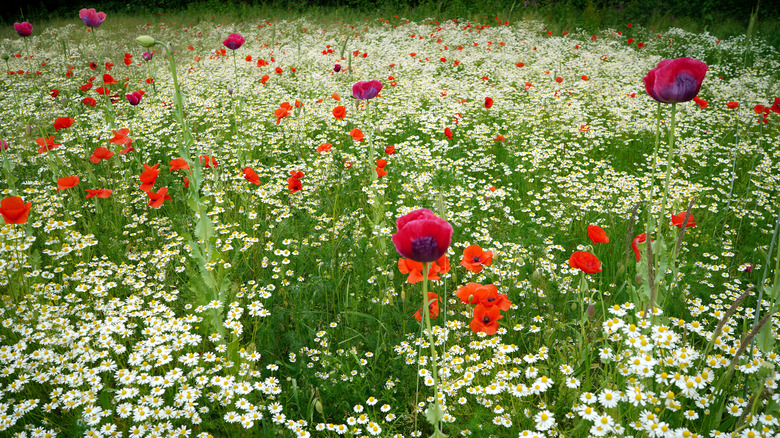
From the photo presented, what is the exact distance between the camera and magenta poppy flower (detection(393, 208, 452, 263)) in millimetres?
1329

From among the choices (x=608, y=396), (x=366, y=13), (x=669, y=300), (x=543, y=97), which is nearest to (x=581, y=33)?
(x=543, y=97)

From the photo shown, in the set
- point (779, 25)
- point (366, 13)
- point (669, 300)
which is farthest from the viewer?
point (366, 13)

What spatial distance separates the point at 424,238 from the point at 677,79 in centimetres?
129

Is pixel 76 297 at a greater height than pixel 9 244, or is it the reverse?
pixel 9 244

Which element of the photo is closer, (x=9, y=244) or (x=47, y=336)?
(x=47, y=336)

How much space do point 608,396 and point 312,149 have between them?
12.6ft

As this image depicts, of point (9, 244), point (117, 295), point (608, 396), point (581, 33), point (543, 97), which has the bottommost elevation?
point (117, 295)

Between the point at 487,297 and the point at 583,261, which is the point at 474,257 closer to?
the point at 487,297

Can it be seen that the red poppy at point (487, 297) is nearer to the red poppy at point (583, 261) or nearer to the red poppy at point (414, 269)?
the red poppy at point (414, 269)

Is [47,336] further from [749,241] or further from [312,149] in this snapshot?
[749,241]

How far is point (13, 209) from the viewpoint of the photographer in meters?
2.53

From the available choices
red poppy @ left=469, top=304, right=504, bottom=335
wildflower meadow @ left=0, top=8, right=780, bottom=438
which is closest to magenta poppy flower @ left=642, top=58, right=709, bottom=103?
wildflower meadow @ left=0, top=8, right=780, bottom=438

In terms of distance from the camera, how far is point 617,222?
3.62m

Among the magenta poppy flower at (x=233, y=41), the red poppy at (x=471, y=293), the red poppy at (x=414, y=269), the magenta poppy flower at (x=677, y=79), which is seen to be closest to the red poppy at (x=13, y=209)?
the red poppy at (x=414, y=269)
